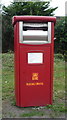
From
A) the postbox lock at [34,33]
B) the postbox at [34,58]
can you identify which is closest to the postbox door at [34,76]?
the postbox at [34,58]

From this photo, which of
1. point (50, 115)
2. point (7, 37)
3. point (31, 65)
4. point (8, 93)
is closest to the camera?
point (50, 115)

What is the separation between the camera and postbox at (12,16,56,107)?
3.54m

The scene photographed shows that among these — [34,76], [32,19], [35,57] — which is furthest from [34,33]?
[34,76]

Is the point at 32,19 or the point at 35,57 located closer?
the point at 32,19

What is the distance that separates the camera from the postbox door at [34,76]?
11.8ft

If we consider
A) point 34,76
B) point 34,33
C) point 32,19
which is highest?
point 32,19

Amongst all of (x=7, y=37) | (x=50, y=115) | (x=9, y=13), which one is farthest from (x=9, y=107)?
(x=9, y=13)

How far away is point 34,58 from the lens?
3.60 metres

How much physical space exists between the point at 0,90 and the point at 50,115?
185cm

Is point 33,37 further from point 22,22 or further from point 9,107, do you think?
point 9,107

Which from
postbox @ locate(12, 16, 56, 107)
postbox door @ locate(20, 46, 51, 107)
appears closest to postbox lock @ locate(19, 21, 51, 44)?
postbox @ locate(12, 16, 56, 107)

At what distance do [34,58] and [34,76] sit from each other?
0.33 meters

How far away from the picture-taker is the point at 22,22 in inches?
137

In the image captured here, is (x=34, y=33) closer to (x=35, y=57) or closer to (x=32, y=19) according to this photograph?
(x=32, y=19)
